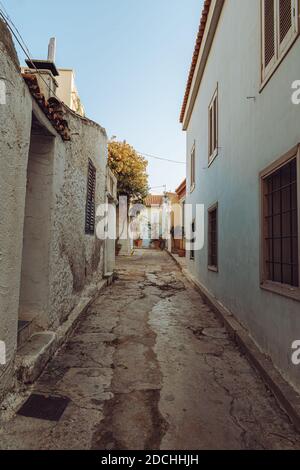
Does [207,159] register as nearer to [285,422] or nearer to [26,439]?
[285,422]

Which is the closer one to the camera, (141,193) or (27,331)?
(27,331)

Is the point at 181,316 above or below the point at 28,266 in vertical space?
below

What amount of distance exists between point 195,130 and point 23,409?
9368 millimetres

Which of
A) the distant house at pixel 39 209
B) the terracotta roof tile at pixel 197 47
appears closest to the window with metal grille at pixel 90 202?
the distant house at pixel 39 209

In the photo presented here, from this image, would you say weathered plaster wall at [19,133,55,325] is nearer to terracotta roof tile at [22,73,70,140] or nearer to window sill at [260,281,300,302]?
terracotta roof tile at [22,73,70,140]

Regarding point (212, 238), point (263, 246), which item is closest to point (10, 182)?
point (263, 246)

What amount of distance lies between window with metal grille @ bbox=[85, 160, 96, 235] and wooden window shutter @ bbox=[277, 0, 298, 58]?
13.6 ft

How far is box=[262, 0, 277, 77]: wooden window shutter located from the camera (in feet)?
11.8

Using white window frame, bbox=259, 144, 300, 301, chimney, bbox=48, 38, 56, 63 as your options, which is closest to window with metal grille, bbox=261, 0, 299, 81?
white window frame, bbox=259, 144, 300, 301

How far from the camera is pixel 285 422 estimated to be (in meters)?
2.54

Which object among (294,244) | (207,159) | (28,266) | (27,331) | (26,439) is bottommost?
(26,439)

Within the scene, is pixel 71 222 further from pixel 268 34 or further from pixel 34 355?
pixel 268 34

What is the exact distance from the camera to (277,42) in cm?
342

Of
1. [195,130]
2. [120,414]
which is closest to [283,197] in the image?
[120,414]
